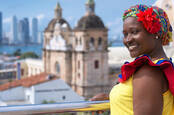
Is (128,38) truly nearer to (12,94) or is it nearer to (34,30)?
(12,94)

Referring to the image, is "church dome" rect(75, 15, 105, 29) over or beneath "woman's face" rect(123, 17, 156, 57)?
over

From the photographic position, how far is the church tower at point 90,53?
69.4 feet

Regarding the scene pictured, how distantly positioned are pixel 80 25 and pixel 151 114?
20.3m

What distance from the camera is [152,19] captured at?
4.22ft

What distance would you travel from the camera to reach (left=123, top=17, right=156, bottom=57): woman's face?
52.1 inches

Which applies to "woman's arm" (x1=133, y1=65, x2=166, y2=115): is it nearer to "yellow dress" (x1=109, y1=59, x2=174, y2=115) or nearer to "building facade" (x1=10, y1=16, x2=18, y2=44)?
"yellow dress" (x1=109, y1=59, x2=174, y2=115)

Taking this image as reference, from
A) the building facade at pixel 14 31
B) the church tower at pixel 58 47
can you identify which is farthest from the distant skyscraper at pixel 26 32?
the church tower at pixel 58 47

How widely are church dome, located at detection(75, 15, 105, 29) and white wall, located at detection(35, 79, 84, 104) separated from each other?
4603mm

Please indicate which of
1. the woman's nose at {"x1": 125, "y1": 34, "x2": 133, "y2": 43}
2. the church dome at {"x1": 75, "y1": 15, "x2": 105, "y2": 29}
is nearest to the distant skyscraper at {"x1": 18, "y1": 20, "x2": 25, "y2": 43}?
the church dome at {"x1": 75, "y1": 15, "x2": 105, "y2": 29}

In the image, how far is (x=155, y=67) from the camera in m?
1.22

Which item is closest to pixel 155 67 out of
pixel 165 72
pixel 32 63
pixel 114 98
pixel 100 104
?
pixel 165 72

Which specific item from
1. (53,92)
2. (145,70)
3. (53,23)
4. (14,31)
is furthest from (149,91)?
(14,31)

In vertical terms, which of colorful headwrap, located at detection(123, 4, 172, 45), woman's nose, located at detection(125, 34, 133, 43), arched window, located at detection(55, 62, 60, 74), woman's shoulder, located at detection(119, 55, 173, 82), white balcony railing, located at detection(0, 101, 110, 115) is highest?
colorful headwrap, located at detection(123, 4, 172, 45)

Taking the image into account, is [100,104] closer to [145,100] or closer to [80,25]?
[145,100]
